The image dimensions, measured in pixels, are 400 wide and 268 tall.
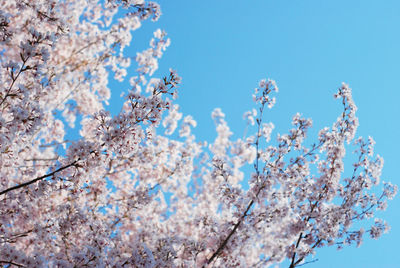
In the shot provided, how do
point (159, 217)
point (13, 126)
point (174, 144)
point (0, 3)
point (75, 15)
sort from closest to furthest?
point (13, 126) < point (0, 3) < point (174, 144) < point (75, 15) < point (159, 217)

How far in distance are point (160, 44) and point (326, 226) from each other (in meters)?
9.71

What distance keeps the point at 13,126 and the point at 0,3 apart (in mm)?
4678

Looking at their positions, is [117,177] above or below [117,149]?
above

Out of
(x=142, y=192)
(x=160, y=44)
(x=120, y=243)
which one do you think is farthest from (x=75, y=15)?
(x=120, y=243)

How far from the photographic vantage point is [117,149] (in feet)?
13.4

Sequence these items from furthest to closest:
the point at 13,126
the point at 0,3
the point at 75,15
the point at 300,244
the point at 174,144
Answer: the point at 75,15 < the point at 174,144 < the point at 0,3 < the point at 300,244 < the point at 13,126

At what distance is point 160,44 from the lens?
13250 millimetres

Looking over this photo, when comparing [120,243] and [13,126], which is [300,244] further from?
[13,126]

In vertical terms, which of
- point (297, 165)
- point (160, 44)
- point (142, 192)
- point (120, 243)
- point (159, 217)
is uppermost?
point (160, 44)

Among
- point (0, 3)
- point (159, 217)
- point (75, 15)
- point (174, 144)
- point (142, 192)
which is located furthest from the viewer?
point (159, 217)

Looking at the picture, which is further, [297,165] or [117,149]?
[297,165]

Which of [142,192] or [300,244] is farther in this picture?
[142,192]

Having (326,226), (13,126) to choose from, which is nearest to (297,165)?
(326,226)

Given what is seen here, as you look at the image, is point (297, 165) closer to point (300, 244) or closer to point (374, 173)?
point (300, 244)
